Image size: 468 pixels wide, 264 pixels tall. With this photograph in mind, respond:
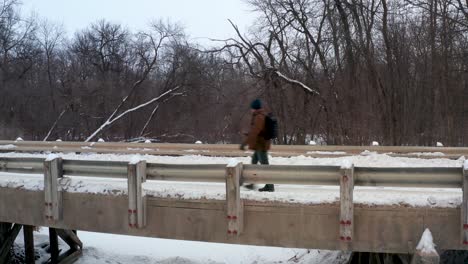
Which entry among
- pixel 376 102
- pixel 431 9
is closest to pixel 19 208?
pixel 376 102

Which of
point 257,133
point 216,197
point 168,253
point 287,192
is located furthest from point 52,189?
point 168,253

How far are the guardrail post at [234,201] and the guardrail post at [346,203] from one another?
1443 mm

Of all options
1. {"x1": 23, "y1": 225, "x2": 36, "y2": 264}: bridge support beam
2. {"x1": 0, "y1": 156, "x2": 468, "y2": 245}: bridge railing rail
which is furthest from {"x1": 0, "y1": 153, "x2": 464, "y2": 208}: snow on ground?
{"x1": 23, "y1": 225, "x2": 36, "y2": 264}: bridge support beam

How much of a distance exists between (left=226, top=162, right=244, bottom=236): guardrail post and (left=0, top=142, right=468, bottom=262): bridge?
0.01m

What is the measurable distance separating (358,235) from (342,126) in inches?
589

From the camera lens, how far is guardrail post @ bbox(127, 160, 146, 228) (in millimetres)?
7074

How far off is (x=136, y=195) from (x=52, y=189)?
1.69m

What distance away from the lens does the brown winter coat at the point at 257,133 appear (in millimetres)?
7629

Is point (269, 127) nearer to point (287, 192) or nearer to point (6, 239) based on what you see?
point (287, 192)

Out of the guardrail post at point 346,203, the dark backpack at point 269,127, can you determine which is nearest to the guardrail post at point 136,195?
the dark backpack at point 269,127

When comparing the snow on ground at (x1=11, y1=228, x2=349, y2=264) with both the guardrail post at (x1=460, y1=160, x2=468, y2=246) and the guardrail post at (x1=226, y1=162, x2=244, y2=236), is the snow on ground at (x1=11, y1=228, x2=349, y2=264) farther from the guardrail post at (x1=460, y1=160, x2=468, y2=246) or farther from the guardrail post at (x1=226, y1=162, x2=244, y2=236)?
the guardrail post at (x1=460, y1=160, x2=468, y2=246)

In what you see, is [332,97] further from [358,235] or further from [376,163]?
[358,235]

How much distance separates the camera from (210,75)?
35500 millimetres

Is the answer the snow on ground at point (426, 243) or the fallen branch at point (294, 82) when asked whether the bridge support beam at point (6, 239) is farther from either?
the fallen branch at point (294, 82)
